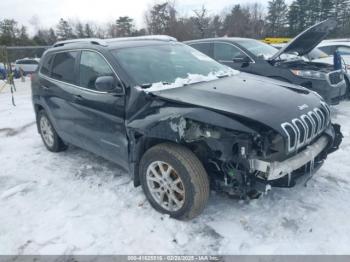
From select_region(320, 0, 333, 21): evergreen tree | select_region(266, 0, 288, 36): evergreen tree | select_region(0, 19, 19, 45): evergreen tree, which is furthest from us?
select_region(266, 0, 288, 36): evergreen tree

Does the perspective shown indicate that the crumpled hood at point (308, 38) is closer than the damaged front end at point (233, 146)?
No

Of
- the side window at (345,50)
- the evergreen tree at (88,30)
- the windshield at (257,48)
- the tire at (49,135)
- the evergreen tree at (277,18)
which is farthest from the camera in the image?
the evergreen tree at (88,30)

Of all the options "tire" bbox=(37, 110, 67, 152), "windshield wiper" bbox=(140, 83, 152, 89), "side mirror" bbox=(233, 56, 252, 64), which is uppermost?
"side mirror" bbox=(233, 56, 252, 64)

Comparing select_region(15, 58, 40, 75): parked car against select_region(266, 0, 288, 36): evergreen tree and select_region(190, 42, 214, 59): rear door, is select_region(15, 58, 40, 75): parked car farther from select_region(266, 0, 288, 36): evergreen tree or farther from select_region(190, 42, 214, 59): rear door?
select_region(266, 0, 288, 36): evergreen tree

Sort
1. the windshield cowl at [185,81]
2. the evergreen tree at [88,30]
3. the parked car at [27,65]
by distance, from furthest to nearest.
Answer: the evergreen tree at [88,30], the parked car at [27,65], the windshield cowl at [185,81]

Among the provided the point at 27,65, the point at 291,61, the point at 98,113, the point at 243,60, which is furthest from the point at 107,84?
the point at 27,65

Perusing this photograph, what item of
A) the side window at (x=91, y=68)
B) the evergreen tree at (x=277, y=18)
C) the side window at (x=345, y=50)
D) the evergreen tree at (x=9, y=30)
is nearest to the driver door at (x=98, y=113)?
the side window at (x=91, y=68)

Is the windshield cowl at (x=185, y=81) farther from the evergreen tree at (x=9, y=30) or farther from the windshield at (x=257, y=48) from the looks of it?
the evergreen tree at (x=9, y=30)

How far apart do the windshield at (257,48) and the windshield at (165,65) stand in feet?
10.5

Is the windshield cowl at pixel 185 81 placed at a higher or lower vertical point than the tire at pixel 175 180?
higher

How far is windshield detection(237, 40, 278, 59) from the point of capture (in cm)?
715

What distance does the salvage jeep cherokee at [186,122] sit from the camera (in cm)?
266

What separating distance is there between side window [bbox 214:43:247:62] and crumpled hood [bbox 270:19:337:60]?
0.86 meters

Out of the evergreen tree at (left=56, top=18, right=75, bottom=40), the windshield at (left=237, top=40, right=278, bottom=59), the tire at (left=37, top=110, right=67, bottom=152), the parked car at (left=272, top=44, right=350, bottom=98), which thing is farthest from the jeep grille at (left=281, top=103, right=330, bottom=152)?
the evergreen tree at (left=56, top=18, right=75, bottom=40)
